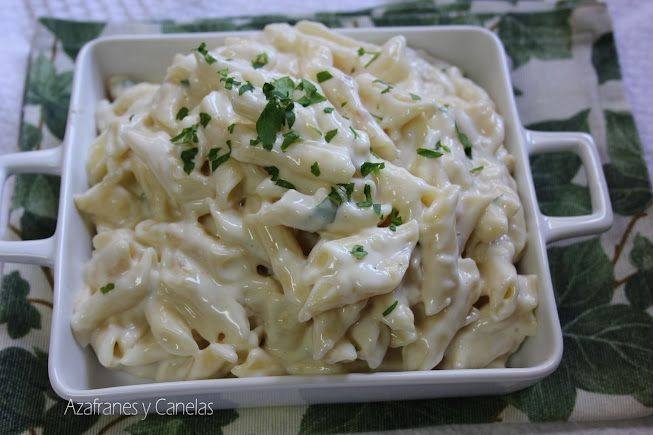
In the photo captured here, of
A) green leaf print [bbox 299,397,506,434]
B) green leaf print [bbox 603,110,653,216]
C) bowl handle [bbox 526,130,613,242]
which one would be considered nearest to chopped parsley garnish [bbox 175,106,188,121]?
green leaf print [bbox 299,397,506,434]

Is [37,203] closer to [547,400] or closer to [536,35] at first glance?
[547,400]

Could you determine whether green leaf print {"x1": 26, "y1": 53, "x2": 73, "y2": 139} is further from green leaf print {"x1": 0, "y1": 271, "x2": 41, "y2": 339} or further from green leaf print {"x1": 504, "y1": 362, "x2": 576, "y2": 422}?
green leaf print {"x1": 504, "y1": 362, "x2": 576, "y2": 422}

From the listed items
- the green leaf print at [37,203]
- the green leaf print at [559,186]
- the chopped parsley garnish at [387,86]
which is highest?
the chopped parsley garnish at [387,86]

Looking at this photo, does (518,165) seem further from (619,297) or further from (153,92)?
(153,92)

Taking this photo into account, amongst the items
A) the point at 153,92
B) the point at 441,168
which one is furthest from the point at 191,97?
the point at 441,168

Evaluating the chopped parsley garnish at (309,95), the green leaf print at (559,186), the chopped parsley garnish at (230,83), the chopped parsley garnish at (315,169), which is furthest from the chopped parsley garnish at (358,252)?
the green leaf print at (559,186)

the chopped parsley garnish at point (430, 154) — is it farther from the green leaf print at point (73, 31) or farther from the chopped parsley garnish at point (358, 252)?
the green leaf print at point (73, 31)
